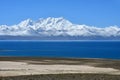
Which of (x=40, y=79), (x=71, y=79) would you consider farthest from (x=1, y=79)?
(x=71, y=79)

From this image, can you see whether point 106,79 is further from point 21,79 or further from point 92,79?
point 21,79

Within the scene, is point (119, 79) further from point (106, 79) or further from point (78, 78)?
point (78, 78)

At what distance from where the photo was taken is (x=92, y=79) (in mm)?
34500

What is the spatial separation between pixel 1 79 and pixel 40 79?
3240mm

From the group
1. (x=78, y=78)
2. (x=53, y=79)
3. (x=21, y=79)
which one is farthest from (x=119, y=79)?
(x=21, y=79)

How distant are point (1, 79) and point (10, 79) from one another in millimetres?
756

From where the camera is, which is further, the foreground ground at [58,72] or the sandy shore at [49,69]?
the sandy shore at [49,69]

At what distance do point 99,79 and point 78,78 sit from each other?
1974mm

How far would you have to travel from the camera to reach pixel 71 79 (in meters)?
34.5

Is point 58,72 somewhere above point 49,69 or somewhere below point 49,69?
below

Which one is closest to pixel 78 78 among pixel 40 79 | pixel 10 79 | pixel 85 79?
pixel 85 79

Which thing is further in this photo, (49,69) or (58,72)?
(49,69)

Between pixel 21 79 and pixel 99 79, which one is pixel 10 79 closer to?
pixel 21 79

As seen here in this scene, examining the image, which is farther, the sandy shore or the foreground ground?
the sandy shore
